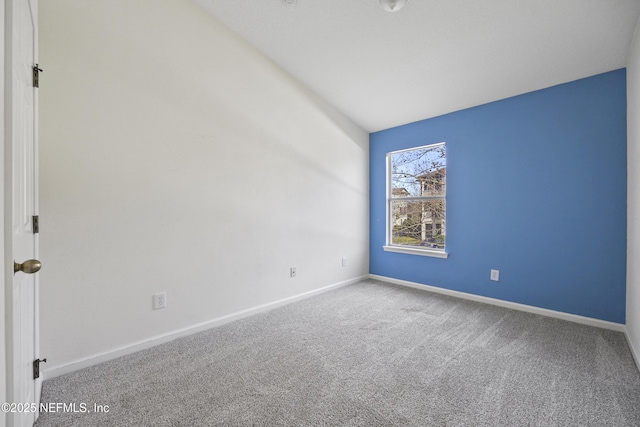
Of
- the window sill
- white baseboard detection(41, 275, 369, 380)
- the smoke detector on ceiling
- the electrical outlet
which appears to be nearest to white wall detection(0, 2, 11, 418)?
white baseboard detection(41, 275, 369, 380)

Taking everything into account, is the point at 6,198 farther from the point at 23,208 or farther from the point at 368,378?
the point at 368,378

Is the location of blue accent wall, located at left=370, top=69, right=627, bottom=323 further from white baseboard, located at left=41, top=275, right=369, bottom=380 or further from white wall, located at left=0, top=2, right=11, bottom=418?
white wall, located at left=0, top=2, right=11, bottom=418

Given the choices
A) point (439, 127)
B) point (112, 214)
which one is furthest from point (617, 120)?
point (112, 214)

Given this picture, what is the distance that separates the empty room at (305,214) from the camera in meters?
1.54

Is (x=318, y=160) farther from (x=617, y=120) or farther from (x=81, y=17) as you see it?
(x=617, y=120)

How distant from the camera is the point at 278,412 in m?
1.49

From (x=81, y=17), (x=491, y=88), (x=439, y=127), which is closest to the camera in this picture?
(x=81, y=17)

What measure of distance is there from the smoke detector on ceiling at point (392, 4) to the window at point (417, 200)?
6.12ft

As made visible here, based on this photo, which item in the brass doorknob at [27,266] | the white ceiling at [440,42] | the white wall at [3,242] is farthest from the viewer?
the white ceiling at [440,42]

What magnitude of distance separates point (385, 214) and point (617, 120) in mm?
2528

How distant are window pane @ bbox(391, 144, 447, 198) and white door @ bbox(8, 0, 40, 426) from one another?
3716 mm

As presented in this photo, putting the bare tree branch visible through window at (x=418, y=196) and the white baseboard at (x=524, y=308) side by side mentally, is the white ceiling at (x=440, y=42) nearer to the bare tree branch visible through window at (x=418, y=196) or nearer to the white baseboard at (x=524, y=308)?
the bare tree branch visible through window at (x=418, y=196)

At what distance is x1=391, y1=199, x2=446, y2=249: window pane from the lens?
3646 mm

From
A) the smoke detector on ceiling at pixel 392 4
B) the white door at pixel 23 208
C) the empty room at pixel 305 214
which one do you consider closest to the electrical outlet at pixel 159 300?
the empty room at pixel 305 214
